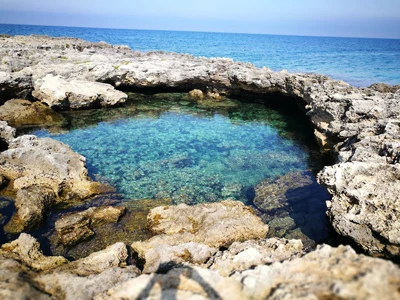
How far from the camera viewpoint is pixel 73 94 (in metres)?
18.3

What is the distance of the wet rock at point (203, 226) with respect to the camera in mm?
6828

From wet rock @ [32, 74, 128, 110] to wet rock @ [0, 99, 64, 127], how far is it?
1.98ft

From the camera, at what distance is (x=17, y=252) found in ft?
19.7

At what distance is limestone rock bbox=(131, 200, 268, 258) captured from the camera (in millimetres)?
6844

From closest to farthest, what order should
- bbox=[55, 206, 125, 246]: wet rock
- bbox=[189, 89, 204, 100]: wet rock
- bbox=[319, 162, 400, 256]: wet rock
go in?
bbox=[319, 162, 400, 256]: wet rock < bbox=[55, 206, 125, 246]: wet rock < bbox=[189, 89, 204, 100]: wet rock

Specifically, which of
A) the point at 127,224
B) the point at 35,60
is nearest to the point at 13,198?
the point at 127,224

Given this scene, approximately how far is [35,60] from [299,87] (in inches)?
799

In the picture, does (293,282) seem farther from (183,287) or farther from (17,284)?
(17,284)

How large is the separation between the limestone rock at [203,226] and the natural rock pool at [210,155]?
116 cm

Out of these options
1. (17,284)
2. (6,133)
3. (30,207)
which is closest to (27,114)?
(6,133)

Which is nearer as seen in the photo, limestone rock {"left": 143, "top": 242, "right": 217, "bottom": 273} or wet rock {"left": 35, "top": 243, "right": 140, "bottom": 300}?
→ wet rock {"left": 35, "top": 243, "right": 140, "bottom": 300}

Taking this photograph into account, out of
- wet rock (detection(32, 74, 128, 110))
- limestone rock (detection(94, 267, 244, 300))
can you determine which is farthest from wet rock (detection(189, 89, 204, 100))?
limestone rock (detection(94, 267, 244, 300))

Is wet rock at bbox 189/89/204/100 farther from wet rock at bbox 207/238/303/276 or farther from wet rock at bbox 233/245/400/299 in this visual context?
wet rock at bbox 233/245/400/299

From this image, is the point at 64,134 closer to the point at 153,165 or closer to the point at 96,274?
the point at 153,165
